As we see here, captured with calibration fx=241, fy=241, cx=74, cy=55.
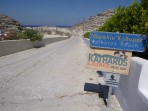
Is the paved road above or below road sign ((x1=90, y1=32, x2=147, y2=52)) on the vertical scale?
below

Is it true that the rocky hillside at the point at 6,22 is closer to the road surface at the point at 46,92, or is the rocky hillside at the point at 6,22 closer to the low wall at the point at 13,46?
the low wall at the point at 13,46

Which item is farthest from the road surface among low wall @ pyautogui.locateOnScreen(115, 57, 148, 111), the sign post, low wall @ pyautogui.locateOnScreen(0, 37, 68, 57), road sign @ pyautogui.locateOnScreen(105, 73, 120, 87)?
low wall @ pyautogui.locateOnScreen(0, 37, 68, 57)

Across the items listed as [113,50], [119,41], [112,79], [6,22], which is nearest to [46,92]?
[112,79]

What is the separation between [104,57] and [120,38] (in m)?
0.62

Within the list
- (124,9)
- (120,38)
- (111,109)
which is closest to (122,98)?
(111,109)

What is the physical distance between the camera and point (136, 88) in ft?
15.9

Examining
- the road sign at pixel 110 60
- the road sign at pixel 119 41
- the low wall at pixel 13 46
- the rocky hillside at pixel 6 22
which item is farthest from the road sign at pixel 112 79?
the rocky hillside at pixel 6 22

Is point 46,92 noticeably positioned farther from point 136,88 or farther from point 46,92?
point 136,88

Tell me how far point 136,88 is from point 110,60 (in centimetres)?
140

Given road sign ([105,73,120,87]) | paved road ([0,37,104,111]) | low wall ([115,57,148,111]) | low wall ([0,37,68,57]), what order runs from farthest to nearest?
low wall ([0,37,68,57]) → paved road ([0,37,104,111]) → road sign ([105,73,120,87]) → low wall ([115,57,148,111])

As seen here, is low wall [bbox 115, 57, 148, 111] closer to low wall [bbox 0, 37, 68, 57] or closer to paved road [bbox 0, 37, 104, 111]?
paved road [bbox 0, 37, 104, 111]

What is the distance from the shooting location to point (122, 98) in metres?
6.21

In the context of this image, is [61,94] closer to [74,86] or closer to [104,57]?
[74,86]

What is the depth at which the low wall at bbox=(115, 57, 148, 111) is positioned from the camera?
14.4 ft
